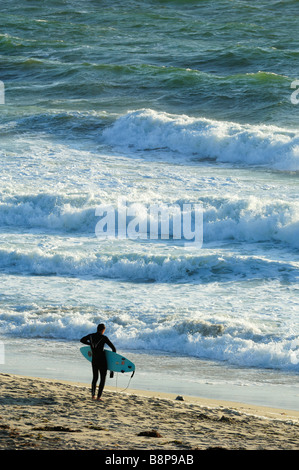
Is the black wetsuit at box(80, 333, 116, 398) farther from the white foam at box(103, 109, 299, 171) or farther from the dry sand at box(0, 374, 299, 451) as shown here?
the white foam at box(103, 109, 299, 171)

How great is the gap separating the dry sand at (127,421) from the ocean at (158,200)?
1.81 feet

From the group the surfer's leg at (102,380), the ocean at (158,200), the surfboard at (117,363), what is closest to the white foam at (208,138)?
the ocean at (158,200)

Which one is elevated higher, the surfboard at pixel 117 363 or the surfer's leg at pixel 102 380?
the surfboard at pixel 117 363

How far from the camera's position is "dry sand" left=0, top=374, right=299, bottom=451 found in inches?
253

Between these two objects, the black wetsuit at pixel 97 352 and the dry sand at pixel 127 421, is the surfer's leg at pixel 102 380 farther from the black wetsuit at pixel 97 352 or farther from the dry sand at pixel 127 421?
the dry sand at pixel 127 421

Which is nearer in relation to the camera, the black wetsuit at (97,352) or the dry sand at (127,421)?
the dry sand at (127,421)

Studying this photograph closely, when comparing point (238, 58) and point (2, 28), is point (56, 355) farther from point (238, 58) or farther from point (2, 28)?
point (2, 28)

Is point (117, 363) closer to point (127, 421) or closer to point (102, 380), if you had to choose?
point (102, 380)

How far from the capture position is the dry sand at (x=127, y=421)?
21.1ft

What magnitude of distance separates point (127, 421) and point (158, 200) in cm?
1017

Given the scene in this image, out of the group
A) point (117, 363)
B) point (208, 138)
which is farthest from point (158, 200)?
point (117, 363)

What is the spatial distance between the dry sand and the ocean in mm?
552

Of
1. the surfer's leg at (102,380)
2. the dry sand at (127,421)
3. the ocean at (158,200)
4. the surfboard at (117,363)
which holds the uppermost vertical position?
the ocean at (158,200)

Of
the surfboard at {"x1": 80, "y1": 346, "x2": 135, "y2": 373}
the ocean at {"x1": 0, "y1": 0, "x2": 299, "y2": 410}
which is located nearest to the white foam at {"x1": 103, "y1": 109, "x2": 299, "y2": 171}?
the ocean at {"x1": 0, "y1": 0, "x2": 299, "y2": 410}
